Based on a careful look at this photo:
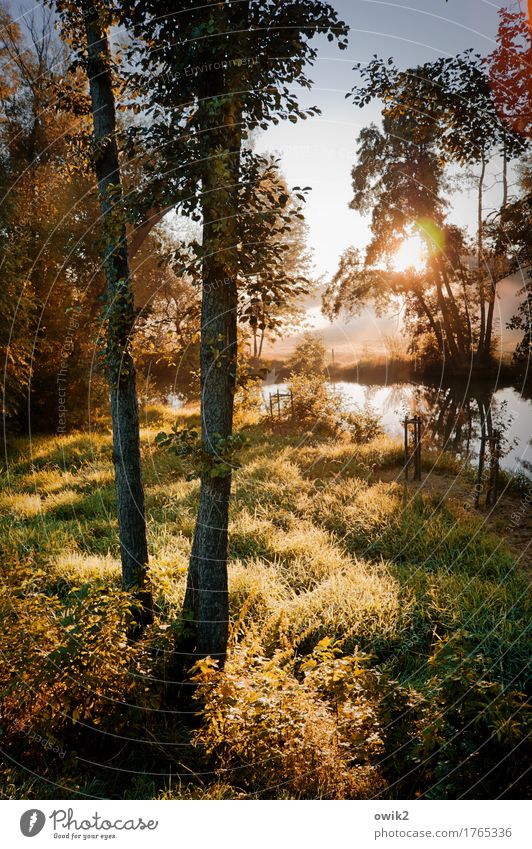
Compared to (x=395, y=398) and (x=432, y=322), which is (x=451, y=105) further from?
(x=395, y=398)

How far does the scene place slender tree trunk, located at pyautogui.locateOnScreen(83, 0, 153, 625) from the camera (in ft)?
13.7

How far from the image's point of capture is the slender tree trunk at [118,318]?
417 centimetres

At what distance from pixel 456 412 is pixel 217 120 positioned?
11208 mm

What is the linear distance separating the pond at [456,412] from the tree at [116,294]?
17.2 feet

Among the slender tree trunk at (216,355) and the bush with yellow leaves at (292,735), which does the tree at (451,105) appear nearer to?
the slender tree trunk at (216,355)

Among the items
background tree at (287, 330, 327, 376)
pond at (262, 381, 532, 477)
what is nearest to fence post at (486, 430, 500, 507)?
pond at (262, 381, 532, 477)

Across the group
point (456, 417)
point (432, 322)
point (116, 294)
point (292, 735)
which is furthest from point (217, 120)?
point (456, 417)

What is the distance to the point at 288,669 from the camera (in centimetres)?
446

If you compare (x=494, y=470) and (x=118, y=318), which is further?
(x=494, y=470)

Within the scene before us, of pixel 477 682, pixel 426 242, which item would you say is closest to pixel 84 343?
pixel 426 242

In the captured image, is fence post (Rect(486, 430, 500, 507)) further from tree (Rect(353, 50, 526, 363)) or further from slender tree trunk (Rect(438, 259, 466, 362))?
tree (Rect(353, 50, 526, 363))

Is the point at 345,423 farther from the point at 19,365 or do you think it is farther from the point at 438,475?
the point at 19,365

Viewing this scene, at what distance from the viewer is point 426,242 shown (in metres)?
10.9

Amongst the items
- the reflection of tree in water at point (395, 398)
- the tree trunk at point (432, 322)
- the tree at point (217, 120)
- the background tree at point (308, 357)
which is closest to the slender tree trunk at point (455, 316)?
the tree trunk at point (432, 322)
